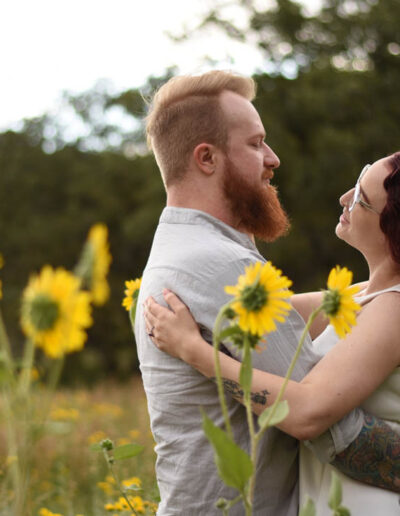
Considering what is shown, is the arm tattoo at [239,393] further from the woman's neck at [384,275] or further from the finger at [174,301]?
the woman's neck at [384,275]

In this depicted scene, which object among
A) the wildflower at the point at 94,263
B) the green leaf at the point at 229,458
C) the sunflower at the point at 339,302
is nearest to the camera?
the wildflower at the point at 94,263

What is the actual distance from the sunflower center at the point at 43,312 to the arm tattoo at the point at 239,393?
65 cm

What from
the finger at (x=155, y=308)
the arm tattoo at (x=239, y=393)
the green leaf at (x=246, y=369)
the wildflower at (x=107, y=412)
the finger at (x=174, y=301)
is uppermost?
the green leaf at (x=246, y=369)

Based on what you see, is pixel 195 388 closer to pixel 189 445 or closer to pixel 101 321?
pixel 189 445

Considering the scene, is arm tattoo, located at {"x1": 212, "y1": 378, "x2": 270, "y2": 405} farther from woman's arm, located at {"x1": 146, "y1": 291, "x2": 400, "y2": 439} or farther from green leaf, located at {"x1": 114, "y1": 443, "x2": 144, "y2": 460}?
green leaf, located at {"x1": 114, "y1": 443, "x2": 144, "y2": 460}

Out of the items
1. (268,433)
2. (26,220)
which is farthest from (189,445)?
(26,220)

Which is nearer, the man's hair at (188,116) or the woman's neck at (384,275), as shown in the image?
the woman's neck at (384,275)

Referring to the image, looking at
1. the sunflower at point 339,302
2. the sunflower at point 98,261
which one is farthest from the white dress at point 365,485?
the sunflower at point 98,261

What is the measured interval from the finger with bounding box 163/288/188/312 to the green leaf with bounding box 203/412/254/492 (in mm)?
546

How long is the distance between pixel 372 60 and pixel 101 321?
863 cm

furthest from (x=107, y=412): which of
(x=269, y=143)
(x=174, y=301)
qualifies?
(x=269, y=143)

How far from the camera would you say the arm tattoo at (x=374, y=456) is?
1.55 metres

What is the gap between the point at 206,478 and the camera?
166 centimetres

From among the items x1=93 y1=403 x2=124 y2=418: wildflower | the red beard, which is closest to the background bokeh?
x1=93 y1=403 x2=124 y2=418: wildflower
